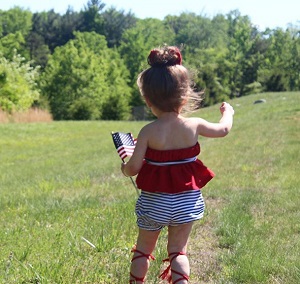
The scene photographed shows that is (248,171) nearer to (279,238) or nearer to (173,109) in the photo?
(279,238)

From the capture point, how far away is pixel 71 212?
6023mm

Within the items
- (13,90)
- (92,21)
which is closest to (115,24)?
(92,21)

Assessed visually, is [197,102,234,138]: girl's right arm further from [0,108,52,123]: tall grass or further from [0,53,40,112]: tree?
[0,53,40,112]: tree

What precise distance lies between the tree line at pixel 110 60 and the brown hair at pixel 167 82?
33552 millimetres

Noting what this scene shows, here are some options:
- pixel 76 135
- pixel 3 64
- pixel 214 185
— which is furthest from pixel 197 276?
pixel 3 64

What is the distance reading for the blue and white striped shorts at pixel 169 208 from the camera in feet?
10.6

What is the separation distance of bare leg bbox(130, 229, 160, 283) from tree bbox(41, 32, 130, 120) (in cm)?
4378

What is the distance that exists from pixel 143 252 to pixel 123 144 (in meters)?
0.72

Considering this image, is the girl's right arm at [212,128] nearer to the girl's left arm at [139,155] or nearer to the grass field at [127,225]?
the girl's left arm at [139,155]

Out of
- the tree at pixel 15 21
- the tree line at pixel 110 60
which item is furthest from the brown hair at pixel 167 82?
the tree at pixel 15 21

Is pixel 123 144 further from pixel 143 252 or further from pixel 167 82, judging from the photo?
pixel 143 252

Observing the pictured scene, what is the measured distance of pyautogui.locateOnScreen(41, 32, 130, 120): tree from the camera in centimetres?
4915

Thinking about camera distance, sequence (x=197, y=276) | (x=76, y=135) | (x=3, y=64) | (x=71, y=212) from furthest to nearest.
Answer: (x=3, y=64), (x=76, y=135), (x=71, y=212), (x=197, y=276)

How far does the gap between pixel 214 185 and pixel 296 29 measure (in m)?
72.0
